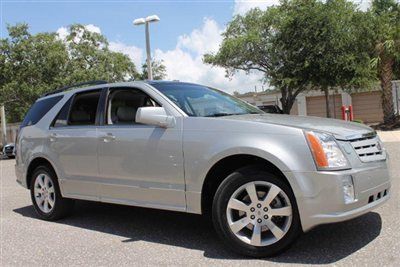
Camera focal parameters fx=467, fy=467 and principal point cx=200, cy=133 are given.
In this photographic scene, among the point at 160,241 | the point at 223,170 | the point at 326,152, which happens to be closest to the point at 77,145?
the point at 160,241

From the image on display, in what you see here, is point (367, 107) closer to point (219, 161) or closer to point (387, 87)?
point (387, 87)

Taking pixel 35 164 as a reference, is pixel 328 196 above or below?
below

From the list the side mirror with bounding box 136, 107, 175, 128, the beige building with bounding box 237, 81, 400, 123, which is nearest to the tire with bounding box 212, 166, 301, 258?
the side mirror with bounding box 136, 107, 175, 128

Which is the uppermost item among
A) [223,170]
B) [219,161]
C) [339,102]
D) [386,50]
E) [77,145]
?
[386,50]

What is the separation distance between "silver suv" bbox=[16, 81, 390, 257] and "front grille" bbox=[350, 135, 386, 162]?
0.01 meters

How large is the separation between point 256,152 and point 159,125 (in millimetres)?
1201

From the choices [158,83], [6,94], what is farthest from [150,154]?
[6,94]

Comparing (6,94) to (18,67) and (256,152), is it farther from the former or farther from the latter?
(256,152)

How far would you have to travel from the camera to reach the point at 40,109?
6977 millimetres

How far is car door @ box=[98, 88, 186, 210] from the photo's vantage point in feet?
16.0

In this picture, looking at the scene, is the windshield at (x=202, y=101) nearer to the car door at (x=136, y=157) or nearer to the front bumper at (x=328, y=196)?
the car door at (x=136, y=157)

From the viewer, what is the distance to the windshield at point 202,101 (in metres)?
5.16

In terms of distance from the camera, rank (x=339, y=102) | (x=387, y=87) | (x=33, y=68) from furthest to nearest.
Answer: (x=339, y=102)
(x=33, y=68)
(x=387, y=87)

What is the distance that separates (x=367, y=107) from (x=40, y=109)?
3236 centimetres
